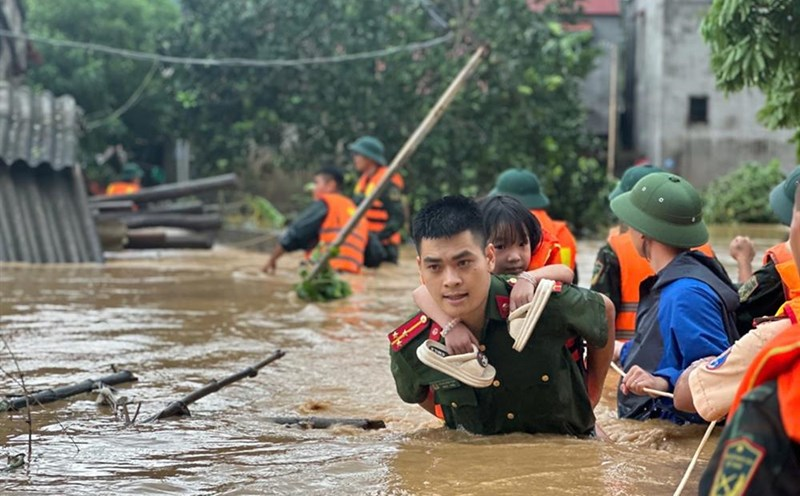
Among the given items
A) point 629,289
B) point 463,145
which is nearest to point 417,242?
point 629,289

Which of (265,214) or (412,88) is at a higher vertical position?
(412,88)

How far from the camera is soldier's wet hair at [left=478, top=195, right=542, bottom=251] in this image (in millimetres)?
5469

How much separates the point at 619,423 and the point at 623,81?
30776 mm

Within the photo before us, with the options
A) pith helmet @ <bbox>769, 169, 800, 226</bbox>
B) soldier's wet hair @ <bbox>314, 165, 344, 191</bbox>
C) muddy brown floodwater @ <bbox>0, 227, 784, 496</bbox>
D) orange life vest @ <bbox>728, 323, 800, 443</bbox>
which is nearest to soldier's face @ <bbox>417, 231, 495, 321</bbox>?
muddy brown floodwater @ <bbox>0, 227, 784, 496</bbox>

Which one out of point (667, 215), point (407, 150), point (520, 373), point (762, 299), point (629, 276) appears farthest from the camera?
point (407, 150)

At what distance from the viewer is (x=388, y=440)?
17.3 ft

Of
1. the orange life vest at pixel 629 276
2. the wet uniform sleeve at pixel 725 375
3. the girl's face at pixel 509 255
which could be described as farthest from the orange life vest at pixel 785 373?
the orange life vest at pixel 629 276

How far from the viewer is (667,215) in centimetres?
518

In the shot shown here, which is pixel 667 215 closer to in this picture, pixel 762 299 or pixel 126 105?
pixel 762 299

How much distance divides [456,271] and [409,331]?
357 mm

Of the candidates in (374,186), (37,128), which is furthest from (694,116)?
(37,128)

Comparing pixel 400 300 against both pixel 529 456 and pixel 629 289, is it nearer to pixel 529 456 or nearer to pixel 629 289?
pixel 629 289

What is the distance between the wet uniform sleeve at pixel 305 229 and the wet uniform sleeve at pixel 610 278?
7030 mm

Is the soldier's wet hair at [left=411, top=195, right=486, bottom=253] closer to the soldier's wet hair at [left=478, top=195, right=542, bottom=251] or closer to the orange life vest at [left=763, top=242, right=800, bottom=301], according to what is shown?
the soldier's wet hair at [left=478, top=195, right=542, bottom=251]
